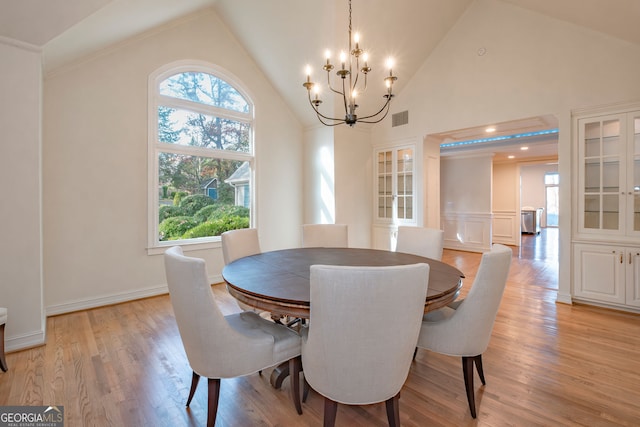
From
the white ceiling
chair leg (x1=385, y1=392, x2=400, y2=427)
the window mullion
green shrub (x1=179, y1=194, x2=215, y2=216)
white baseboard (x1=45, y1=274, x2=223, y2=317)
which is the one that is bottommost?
white baseboard (x1=45, y1=274, x2=223, y2=317)

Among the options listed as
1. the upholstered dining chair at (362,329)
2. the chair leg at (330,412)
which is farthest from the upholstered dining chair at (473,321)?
the chair leg at (330,412)

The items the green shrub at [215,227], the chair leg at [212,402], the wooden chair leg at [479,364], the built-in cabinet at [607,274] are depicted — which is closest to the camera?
the chair leg at [212,402]

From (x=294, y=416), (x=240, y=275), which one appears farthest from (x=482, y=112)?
(x=294, y=416)

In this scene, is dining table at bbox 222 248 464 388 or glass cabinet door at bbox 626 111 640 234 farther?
glass cabinet door at bbox 626 111 640 234

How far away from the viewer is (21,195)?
2.55 m

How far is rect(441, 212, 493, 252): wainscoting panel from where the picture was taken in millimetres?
6980

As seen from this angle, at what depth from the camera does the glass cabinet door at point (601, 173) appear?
336 cm

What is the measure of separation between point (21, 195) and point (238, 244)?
5.96 ft

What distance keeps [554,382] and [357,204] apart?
11.9 feet

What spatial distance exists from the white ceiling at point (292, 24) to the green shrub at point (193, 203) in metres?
1.97

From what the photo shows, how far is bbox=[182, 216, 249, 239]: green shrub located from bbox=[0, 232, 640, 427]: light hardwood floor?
1.50 metres

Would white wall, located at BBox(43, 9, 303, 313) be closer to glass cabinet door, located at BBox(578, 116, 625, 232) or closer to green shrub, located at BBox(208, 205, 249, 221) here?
green shrub, located at BBox(208, 205, 249, 221)

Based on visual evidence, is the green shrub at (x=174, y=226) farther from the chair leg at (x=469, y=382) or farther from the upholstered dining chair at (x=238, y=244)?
the chair leg at (x=469, y=382)

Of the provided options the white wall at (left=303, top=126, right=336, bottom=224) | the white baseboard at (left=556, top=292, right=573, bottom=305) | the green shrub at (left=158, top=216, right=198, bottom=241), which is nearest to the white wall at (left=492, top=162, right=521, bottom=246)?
the white baseboard at (left=556, top=292, right=573, bottom=305)
